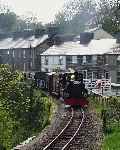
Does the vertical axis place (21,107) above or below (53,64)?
above

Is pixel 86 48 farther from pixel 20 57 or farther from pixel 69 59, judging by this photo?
pixel 20 57

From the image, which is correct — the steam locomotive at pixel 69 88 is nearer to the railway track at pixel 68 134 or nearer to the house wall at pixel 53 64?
the railway track at pixel 68 134

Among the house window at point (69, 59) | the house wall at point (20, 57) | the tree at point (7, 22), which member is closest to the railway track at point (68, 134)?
the house window at point (69, 59)

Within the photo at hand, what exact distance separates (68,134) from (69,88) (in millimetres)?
12925

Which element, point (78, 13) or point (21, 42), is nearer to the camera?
point (21, 42)

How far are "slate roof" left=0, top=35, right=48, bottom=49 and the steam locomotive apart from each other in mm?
40280

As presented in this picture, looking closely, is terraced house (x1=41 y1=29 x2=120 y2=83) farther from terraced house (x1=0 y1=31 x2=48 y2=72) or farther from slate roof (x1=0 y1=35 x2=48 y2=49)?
slate roof (x1=0 y1=35 x2=48 y2=49)

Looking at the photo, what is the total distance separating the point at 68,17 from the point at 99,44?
3435 inches

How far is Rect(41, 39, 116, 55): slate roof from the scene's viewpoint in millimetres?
63131

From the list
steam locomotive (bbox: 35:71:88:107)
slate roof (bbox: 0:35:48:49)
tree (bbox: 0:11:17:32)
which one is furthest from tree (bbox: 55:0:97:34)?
steam locomotive (bbox: 35:71:88:107)

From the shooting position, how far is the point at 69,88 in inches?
1410

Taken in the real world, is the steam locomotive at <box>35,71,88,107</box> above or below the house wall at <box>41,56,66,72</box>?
above

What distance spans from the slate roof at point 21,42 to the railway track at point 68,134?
55.7 m

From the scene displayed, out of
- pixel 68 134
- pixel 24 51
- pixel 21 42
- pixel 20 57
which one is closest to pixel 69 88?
pixel 68 134
